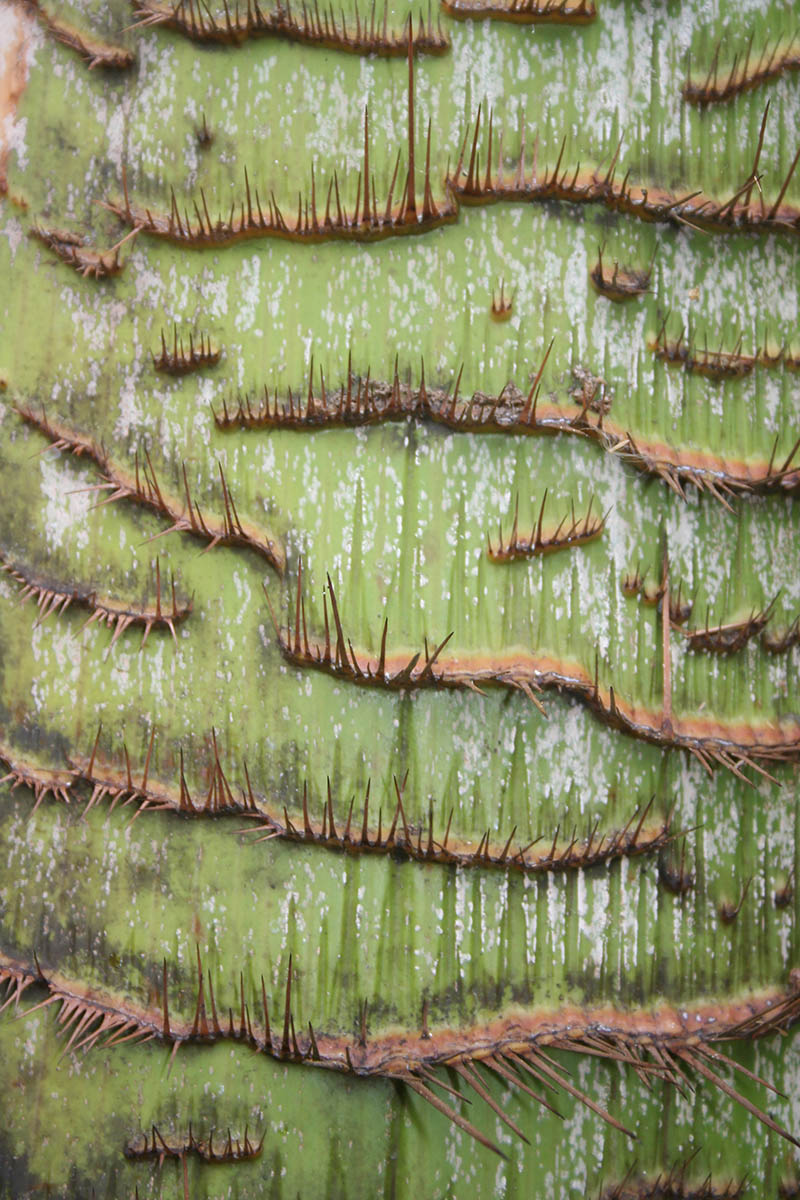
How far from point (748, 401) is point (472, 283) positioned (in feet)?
0.71

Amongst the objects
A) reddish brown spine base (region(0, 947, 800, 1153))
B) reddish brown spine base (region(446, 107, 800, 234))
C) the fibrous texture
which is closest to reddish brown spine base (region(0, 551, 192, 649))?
the fibrous texture

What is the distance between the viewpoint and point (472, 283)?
2.36 ft

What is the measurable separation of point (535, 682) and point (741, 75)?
18.6 inches

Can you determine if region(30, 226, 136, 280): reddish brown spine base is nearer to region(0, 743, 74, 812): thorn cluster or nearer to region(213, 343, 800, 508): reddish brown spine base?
region(213, 343, 800, 508): reddish brown spine base

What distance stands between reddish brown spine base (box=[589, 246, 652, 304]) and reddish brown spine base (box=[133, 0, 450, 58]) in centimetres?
Answer: 19

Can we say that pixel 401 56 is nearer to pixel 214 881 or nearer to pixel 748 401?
pixel 748 401

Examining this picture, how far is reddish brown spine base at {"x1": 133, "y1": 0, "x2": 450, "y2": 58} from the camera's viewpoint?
0.73m

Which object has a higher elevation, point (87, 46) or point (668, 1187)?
point (87, 46)

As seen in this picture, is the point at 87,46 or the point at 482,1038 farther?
the point at 87,46

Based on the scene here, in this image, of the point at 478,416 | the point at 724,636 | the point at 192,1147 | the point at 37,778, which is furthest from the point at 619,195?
the point at 192,1147

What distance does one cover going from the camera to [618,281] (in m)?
0.73

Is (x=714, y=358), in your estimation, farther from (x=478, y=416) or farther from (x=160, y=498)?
(x=160, y=498)

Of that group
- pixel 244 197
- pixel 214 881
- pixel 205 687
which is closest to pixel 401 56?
pixel 244 197

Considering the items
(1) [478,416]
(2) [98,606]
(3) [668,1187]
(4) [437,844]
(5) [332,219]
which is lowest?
(3) [668,1187]
